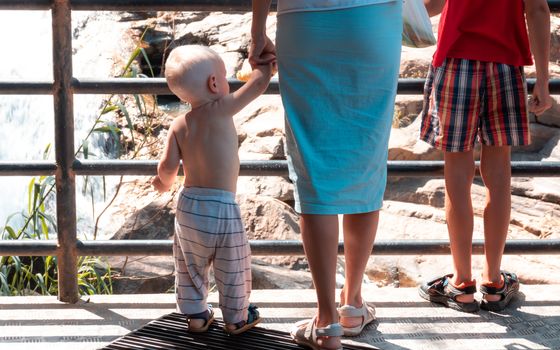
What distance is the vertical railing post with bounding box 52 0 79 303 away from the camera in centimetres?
331

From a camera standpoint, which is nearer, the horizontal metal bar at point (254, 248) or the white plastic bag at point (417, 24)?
the white plastic bag at point (417, 24)

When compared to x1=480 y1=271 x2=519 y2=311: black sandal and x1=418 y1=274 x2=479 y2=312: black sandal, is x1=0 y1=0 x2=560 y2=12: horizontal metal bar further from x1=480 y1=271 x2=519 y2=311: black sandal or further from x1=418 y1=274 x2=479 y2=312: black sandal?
x1=480 y1=271 x2=519 y2=311: black sandal

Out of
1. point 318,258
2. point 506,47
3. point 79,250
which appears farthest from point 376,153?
point 79,250

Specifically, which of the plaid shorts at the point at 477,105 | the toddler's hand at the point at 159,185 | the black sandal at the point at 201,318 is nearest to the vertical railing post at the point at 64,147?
the toddler's hand at the point at 159,185

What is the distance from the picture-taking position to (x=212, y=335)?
3.03 meters

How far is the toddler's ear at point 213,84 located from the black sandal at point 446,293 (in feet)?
3.86

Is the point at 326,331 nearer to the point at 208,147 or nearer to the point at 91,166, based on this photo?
the point at 208,147

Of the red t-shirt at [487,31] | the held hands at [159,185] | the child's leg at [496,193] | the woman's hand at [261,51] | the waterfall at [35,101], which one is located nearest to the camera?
the woman's hand at [261,51]

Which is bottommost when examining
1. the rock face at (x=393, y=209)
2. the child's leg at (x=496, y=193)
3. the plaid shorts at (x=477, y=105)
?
the rock face at (x=393, y=209)

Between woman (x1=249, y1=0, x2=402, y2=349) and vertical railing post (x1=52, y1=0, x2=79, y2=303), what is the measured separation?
2.83ft

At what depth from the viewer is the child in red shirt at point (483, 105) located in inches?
123

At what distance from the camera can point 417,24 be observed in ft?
9.73

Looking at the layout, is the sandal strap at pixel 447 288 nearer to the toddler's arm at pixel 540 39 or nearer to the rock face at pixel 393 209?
the toddler's arm at pixel 540 39

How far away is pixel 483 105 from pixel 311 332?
3.34ft
